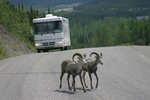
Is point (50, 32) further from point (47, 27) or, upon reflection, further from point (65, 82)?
point (65, 82)

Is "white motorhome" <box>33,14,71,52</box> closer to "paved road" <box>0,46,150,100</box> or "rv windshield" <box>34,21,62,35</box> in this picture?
"rv windshield" <box>34,21,62,35</box>

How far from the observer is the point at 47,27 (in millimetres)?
29203

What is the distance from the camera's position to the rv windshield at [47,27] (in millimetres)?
29094

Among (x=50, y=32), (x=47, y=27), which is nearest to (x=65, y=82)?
(x=50, y=32)

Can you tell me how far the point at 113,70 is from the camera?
17.2 m

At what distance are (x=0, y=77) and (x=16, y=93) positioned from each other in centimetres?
393

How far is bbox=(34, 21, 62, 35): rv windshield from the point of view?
29094 millimetres

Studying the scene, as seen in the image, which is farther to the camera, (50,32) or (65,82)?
(50,32)

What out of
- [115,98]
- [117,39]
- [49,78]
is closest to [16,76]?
[49,78]

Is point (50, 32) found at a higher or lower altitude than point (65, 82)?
higher

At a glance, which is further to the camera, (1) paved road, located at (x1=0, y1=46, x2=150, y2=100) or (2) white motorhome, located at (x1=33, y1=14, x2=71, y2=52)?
(2) white motorhome, located at (x1=33, y1=14, x2=71, y2=52)

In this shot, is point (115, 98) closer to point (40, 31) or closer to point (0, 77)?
point (0, 77)

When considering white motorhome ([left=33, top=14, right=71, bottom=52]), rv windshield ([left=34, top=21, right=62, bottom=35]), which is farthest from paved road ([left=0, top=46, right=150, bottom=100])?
rv windshield ([left=34, top=21, right=62, bottom=35])

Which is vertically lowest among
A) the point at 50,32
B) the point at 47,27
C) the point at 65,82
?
the point at 65,82
